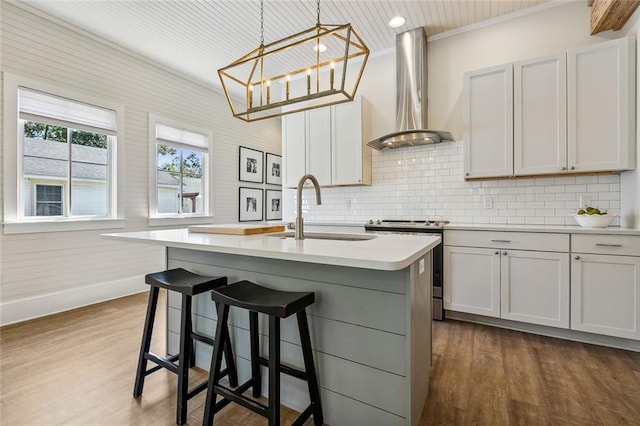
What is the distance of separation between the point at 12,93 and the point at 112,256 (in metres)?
1.93

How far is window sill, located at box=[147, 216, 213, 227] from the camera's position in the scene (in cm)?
417


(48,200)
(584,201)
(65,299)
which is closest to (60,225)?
(48,200)

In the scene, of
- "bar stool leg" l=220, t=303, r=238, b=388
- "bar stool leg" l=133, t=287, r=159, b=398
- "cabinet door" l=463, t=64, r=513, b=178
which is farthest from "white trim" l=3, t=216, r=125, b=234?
"cabinet door" l=463, t=64, r=513, b=178

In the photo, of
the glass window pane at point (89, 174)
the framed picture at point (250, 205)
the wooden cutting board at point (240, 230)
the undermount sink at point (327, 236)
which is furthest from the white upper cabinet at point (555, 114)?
the glass window pane at point (89, 174)

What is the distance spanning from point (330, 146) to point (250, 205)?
250cm

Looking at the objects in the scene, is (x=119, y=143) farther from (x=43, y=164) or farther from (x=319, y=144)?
(x=319, y=144)

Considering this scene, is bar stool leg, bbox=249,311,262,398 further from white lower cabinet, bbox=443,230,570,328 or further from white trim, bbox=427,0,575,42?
white trim, bbox=427,0,575,42

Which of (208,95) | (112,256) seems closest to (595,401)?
(112,256)

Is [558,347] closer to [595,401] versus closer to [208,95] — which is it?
[595,401]

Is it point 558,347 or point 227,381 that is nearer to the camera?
point 227,381

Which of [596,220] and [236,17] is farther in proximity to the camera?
[236,17]

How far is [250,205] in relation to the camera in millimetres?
5871

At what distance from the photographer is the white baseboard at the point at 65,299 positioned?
115 inches

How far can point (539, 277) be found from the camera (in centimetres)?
261
